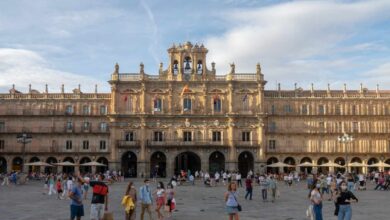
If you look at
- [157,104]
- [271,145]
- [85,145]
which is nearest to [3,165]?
[85,145]

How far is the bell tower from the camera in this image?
8069 centimetres

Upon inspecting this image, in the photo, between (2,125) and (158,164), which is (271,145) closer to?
(158,164)

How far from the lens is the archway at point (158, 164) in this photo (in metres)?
80.5

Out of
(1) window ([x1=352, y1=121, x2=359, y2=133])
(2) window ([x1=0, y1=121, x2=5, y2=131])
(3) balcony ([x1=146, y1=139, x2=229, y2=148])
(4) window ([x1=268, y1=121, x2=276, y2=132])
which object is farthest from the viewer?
(2) window ([x1=0, y1=121, x2=5, y2=131])

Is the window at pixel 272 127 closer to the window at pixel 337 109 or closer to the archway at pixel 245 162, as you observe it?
the archway at pixel 245 162

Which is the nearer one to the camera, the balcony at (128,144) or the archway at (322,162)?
the balcony at (128,144)

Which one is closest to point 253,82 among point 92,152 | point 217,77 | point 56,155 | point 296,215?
point 217,77

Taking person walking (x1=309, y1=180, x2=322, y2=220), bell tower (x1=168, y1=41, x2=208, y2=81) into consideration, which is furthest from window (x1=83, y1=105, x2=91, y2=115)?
person walking (x1=309, y1=180, x2=322, y2=220)

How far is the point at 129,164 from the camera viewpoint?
8162 centimetres

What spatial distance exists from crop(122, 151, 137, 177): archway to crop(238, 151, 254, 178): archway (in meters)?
15.8

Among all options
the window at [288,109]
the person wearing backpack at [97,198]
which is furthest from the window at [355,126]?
the person wearing backpack at [97,198]

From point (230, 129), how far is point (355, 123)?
19.2 meters

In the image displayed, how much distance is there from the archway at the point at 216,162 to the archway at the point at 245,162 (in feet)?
8.94

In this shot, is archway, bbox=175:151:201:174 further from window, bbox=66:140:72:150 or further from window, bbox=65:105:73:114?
window, bbox=65:105:73:114
